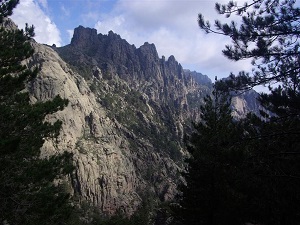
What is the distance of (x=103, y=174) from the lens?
276ft

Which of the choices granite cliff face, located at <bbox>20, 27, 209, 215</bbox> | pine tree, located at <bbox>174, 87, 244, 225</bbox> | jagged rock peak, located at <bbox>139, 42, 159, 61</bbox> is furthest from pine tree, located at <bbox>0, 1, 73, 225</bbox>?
jagged rock peak, located at <bbox>139, 42, 159, 61</bbox>

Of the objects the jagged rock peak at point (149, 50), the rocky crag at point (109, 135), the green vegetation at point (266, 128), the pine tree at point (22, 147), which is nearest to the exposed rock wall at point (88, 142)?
the rocky crag at point (109, 135)

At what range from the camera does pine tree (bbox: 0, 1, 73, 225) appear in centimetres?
1279

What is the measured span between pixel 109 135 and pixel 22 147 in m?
83.1

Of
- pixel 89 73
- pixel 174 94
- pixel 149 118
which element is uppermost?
pixel 174 94

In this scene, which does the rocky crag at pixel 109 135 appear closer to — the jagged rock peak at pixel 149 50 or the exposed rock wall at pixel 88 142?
the exposed rock wall at pixel 88 142

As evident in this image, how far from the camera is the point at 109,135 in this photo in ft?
318

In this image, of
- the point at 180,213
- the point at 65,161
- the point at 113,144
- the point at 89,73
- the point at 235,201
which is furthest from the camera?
the point at 89,73

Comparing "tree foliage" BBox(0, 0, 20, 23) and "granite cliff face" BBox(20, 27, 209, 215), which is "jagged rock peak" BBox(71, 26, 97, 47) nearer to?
"granite cliff face" BBox(20, 27, 209, 215)

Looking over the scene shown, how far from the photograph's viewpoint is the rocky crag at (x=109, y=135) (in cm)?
8100

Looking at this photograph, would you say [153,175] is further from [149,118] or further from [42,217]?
[42,217]

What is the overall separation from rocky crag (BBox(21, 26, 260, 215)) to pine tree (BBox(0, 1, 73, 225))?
52.7 meters

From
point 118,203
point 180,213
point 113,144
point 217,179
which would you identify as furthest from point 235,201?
point 113,144

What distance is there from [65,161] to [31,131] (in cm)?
246
